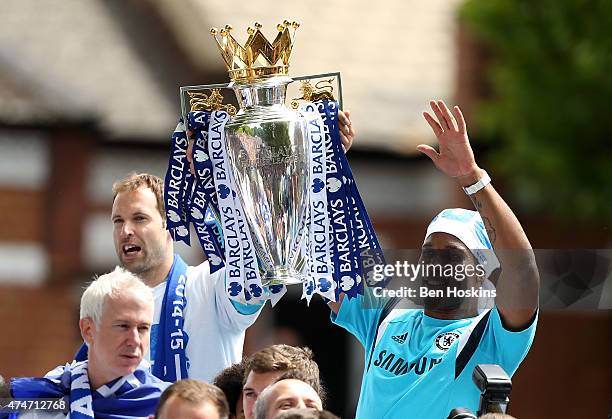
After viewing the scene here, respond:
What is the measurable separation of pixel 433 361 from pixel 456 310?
0.67 feet

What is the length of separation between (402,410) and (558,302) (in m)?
0.61

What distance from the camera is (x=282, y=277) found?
15.4 feet

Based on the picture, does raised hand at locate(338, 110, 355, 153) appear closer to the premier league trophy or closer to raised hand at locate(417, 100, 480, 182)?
the premier league trophy

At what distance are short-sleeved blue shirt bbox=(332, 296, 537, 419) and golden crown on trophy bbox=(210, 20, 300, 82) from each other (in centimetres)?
98

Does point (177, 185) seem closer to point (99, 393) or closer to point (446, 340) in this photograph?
point (99, 393)

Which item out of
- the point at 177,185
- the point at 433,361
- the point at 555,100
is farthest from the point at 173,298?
the point at 555,100

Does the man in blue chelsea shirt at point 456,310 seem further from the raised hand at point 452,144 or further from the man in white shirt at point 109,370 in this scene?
the man in white shirt at point 109,370

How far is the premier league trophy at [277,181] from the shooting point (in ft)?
15.3

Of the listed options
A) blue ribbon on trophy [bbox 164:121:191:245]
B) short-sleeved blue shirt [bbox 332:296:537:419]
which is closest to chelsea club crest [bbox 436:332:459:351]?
short-sleeved blue shirt [bbox 332:296:537:419]

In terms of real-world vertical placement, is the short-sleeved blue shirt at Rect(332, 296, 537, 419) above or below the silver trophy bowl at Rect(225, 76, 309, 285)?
below

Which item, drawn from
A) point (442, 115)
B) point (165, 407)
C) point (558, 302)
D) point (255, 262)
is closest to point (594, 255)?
point (558, 302)

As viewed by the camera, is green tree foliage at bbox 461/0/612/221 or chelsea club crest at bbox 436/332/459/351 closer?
chelsea club crest at bbox 436/332/459/351

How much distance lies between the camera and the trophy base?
4674mm

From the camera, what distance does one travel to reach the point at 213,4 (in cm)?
1673
